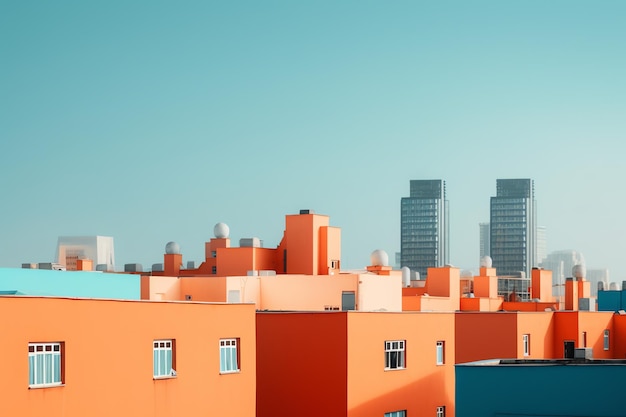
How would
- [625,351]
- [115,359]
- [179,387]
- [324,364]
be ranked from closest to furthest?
[115,359] → [179,387] → [324,364] → [625,351]

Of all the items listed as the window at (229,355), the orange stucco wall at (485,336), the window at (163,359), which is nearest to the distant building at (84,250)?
the orange stucco wall at (485,336)

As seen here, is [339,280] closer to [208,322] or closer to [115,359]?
[208,322]

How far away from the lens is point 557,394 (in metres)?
28.8

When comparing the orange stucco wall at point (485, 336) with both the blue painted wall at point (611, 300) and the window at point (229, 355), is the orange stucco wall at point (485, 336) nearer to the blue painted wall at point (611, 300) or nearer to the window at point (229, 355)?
the window at point (229, 355)

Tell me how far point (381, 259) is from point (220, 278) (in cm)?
1268

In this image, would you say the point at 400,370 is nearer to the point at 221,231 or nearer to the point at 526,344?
the point at 526,344

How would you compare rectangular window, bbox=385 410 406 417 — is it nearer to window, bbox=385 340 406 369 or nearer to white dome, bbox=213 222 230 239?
window, bbox=385 340 406 369

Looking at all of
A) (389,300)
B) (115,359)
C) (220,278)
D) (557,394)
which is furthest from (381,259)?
(115,359)

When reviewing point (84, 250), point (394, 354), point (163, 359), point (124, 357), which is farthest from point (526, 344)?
point (84, 250)

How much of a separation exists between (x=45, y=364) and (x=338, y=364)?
1341 cm

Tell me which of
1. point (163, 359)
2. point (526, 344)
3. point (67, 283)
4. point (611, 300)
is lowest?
point (611, 300)

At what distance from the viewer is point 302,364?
3488cm

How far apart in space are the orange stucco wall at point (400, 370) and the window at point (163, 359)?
27.5 feet

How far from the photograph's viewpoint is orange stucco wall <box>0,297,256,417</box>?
22.6 meters
